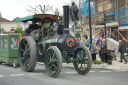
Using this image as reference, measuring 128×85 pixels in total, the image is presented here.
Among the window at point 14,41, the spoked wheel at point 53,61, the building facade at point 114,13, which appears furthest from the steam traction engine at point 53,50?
the building facade at point 114,13

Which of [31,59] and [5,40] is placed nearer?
[31,59]

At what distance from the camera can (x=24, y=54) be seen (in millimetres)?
11906

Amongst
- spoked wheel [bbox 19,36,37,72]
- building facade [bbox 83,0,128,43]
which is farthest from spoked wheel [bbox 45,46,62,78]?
building facade [bbox 83,0,128,43]

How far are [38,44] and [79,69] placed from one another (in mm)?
2325

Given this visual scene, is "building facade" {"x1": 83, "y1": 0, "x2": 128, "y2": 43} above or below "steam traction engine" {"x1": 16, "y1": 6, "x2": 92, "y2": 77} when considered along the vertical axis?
above

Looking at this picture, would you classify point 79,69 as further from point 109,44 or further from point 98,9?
point 98,9

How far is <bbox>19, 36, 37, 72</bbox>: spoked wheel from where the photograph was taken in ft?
36.5

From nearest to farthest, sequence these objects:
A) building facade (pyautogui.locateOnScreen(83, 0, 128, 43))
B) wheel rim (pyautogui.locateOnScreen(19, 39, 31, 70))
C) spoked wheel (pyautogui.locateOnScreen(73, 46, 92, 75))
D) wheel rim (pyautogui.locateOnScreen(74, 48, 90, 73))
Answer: spoked wheel (pyautogui.locateOnScreen(73, 46, 92, 75))
wheel rim (pyautogui.locateOnScreen(74, 48, 90, 73))
wheel rim (pyautogui.locateOnScreen(19, 39, 31, 70))
building facade (pyautogui.locateOnScreen(83, 0, 128, 43))

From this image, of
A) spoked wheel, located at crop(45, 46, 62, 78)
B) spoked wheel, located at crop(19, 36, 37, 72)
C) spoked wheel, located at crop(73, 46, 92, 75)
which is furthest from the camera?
spoked wheel, located at crop(19, 36, 37, 72)

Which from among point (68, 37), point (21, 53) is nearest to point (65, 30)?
point (68, 37)

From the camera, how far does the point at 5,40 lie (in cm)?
1497

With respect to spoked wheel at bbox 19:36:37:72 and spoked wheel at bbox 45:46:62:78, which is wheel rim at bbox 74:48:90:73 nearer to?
spoked wheel at bbox 45:46:62:78

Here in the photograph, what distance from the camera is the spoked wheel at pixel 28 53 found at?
11.1 meters

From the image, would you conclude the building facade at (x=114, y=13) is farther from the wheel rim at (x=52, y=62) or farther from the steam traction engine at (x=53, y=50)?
the wheel rim at (x=52, y=62)
